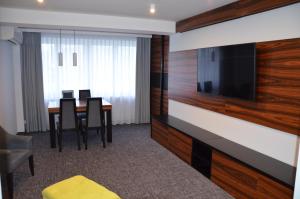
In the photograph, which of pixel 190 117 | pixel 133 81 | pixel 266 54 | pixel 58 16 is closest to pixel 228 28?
pixel 266 54

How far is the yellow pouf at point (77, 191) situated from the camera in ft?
7.18

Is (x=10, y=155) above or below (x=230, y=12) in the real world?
below

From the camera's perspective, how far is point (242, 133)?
335cm

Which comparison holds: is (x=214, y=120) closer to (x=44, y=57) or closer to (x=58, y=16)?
(x=58, y=16)

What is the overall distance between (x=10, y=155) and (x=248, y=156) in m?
3.00

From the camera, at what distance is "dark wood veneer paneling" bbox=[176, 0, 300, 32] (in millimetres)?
2770

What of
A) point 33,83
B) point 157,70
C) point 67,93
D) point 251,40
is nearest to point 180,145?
point 251,40

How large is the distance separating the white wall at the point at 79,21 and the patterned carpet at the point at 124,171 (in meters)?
2.34

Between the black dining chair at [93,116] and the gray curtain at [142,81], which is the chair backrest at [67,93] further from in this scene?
the gray curtain at [142,81]

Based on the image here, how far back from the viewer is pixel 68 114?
4.57 m

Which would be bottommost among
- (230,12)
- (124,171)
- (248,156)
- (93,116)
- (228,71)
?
(124,171)

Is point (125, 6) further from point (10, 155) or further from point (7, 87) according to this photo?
point (7, 87)

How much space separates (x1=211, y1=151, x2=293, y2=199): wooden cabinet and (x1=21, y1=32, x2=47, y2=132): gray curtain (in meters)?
4.34

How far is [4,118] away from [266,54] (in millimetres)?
4364
